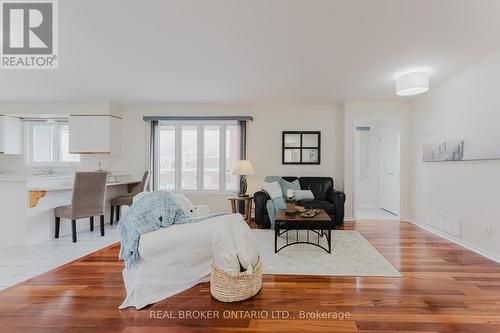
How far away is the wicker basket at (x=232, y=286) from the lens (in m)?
2.02

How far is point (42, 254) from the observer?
125 inches

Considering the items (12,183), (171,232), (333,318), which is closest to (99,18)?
(171,232)

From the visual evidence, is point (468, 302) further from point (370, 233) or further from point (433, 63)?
point (433, 63)

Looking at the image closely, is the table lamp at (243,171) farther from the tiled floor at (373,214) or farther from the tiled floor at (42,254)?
the tiled floor at (373,214)

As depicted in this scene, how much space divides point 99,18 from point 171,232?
2060mm

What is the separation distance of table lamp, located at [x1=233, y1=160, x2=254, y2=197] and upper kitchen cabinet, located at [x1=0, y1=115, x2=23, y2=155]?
15.7 feet

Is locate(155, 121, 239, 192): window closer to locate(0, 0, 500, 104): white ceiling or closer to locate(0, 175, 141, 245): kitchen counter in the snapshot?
locate(0, 0, 500, 104): white ceiling

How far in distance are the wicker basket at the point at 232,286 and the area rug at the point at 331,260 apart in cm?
57

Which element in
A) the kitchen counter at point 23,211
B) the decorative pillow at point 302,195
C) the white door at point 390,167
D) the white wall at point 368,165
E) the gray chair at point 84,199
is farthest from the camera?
the white wall at point 368,165

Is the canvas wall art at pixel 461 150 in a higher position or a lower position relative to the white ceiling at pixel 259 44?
lower

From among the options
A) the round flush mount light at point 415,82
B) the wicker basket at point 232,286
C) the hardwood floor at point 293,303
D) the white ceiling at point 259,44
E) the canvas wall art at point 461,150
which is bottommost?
the hardwood floor at point 293,303

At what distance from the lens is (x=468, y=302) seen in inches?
80.1

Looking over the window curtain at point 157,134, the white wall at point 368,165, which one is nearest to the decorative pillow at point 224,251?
the window curtain at point 157,134

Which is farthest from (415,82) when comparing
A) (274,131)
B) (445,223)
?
(274,131)
